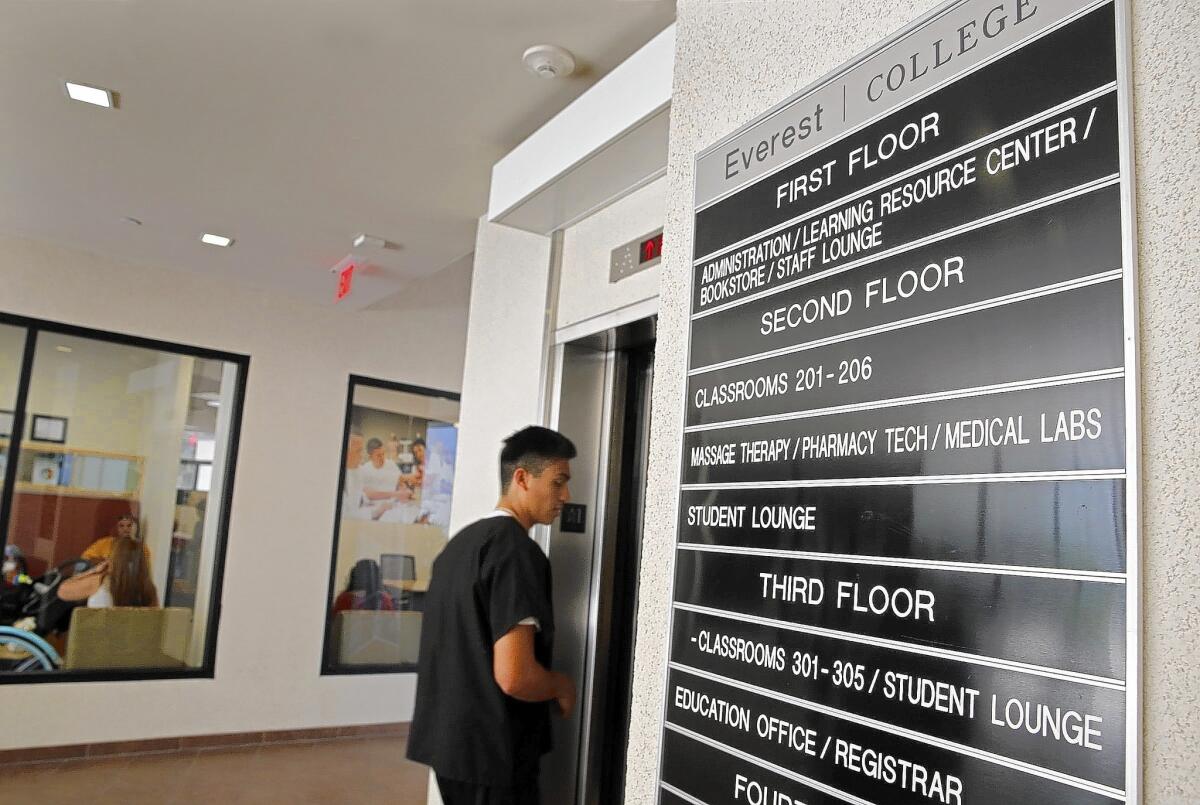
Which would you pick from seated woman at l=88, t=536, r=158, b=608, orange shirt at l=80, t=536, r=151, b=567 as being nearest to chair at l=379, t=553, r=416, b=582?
seated woman at l=88, t=536, r=158, b=608

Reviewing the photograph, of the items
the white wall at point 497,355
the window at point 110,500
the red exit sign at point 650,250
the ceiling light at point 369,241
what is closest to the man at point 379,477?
the window at point 110,500

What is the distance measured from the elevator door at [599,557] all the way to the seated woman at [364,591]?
3574mm

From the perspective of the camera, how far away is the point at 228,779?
4.90m

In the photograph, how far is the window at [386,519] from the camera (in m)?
6.25

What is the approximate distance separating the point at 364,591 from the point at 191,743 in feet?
4.68

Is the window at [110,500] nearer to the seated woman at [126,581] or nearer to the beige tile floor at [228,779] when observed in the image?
the seated woman at [126,581]

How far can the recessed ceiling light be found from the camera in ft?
10.1

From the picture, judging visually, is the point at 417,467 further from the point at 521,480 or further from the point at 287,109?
the point at 521,480

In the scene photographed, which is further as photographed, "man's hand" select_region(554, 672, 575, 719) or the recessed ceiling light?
the recessed ceiling light

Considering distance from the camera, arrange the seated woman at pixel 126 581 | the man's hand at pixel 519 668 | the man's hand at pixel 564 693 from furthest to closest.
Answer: the seated woman at pixel 126 581 < the man's hand at pixel 564 693 < the man's hand at pixel 519 668

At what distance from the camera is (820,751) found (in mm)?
1305

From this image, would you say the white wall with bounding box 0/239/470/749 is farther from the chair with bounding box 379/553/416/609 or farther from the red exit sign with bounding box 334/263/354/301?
the red exit sign with bounding box 334/263/354/301

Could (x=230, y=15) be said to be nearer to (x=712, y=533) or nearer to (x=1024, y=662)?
(x=712, y=533)

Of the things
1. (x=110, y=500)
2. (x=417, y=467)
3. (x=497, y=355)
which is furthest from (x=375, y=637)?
(x=497, y=355)
